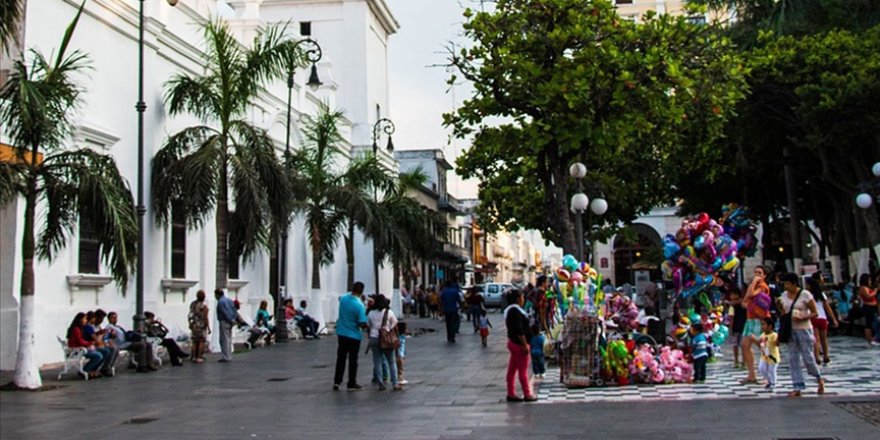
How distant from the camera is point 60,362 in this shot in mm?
18125

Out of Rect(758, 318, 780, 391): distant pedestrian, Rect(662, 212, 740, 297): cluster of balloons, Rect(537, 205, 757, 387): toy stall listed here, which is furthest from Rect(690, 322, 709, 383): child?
Rect(662, 212, 740, 297): cluster of balloons

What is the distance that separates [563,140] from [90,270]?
36.2 feet

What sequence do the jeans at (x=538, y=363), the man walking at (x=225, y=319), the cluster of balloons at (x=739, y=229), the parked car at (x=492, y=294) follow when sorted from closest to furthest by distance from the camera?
the jeans at (x=538, y=363)
the man walking at (x=225, y=319)
the cluster of balloons at (x=739, y=229)
the parked car at (x=492, y=294)

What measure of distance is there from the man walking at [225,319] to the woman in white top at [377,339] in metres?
6.56

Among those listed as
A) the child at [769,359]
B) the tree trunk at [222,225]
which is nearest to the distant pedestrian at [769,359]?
the child at [769,359]

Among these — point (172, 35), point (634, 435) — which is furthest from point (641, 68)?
point (172, 35)

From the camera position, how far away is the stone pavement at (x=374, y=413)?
9.36 metres

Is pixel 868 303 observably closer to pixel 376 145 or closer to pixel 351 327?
pixel 351 327

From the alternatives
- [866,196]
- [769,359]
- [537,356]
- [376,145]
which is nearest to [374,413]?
[537,356]

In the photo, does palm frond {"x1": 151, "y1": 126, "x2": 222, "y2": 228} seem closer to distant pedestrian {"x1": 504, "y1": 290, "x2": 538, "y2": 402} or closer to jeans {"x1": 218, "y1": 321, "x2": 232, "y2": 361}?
jeans {"x1": 218, "y1": 321, "x2": 232, "y2": 361}

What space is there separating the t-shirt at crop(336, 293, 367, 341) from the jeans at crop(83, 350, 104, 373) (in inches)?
202

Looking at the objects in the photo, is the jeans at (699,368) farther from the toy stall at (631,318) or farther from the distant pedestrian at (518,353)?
the distant pedestrian at (518,353)

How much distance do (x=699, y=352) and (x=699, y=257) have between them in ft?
9.07

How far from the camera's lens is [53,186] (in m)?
14.1
